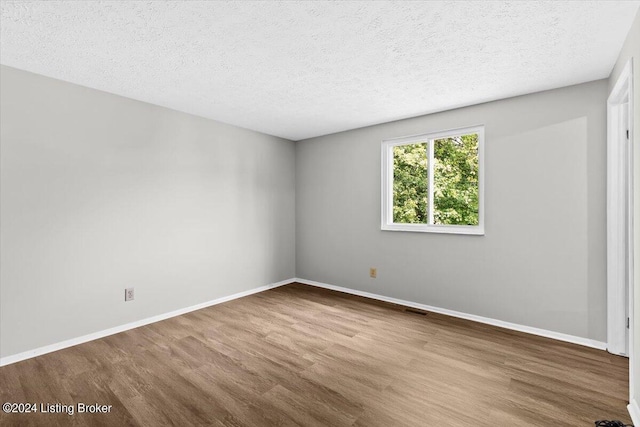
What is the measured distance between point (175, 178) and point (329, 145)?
221 cm

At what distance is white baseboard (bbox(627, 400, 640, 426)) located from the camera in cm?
166

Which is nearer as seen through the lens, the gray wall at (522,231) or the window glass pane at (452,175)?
the gray wall at (522,231)

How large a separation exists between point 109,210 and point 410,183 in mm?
3445

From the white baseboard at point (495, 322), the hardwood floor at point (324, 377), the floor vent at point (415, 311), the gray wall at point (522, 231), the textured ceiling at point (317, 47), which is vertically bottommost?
the hardwood floor at point (324, 377)

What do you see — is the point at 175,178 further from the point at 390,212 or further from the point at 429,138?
the point at 429,138

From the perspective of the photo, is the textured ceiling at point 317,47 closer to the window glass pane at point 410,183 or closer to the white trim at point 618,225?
the white trim at point 618,225

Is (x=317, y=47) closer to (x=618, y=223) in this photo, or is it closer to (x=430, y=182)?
(x=430, y=182)

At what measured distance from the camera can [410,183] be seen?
13.1ft

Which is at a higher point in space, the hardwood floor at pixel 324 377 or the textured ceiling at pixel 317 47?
the textured ceiling at pixel 317 47

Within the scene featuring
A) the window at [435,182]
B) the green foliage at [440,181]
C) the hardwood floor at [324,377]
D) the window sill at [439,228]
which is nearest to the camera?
the hardwood floor at [324,377]

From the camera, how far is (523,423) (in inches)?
67.0

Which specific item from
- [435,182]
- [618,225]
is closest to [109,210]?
[435,182]

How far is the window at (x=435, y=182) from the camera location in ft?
11.2

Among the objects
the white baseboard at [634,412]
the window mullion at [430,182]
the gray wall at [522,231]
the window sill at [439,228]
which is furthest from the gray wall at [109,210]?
the white baseboard at [634,412]
